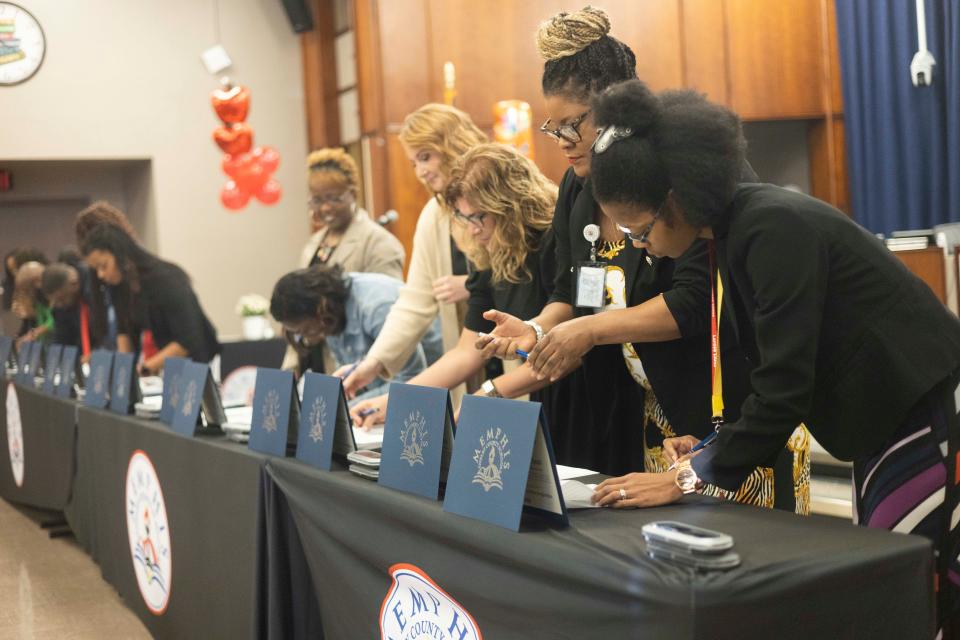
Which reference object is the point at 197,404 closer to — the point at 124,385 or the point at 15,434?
the point at 124,385

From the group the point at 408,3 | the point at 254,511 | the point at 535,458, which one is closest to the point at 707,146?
the point at 535,458

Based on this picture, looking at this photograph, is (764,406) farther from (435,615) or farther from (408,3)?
(408,3)

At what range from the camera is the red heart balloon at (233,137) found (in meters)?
6.60

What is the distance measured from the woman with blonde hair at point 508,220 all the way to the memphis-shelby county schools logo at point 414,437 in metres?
0.63

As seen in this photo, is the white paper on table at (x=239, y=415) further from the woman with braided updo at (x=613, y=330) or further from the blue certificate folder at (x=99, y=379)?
the woman with braided updo at (x=613, y=330)

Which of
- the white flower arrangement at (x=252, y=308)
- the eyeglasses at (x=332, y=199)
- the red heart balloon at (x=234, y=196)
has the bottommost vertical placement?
the white flower arrangement at (x=252, y=308)

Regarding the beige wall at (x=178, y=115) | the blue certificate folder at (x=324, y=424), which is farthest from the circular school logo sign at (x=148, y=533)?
the beige wall at (x=178, y=115)

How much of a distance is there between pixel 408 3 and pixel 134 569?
5.18 metres

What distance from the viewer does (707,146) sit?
1234mm

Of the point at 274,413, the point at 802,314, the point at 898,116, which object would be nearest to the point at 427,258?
the point at 274,413

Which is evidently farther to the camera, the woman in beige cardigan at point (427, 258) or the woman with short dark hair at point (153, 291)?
the woman with short dark hair at point (153, 291)

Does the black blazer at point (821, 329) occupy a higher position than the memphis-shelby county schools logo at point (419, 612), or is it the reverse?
the black blazer at point (821, 329)

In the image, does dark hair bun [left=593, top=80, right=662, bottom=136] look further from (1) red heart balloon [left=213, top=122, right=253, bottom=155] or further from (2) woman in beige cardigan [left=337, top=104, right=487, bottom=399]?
(1) red heart balloon [left=213, top=122, right=253, bottom=155]

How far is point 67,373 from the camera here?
338 cm
